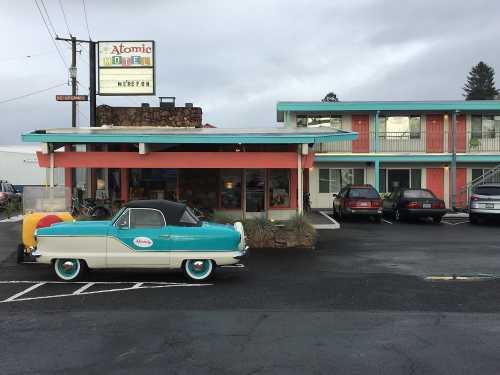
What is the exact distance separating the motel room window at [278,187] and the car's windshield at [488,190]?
25.7 feet

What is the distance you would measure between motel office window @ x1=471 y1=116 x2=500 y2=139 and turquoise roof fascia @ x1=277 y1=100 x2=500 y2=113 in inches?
51.2

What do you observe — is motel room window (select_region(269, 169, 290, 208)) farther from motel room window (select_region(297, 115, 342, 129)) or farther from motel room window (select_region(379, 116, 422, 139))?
motel room window (select_region(379, 116, 422, 139))

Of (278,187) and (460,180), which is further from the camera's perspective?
(460,180)

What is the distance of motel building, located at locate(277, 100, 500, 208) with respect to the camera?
28531 millimetres

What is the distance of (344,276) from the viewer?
10625mm

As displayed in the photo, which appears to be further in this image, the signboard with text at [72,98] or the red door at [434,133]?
the red door at [434,133]

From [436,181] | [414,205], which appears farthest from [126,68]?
[436,181]

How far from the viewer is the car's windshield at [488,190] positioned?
20.7 metres

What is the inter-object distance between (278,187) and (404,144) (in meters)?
12.0

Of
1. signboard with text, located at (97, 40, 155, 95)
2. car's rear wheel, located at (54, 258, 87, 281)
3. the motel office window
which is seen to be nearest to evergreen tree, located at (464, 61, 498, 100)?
the motel office window

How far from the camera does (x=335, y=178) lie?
1161 inches

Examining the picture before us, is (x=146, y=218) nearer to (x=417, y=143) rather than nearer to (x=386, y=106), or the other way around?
(x=386, y=106)

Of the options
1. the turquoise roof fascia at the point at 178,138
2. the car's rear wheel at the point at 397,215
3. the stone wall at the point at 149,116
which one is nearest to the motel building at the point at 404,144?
the car's rear wheel at the point at 397,215

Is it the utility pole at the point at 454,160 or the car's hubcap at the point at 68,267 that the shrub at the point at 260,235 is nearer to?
the car's hubcap at the point at 68,267
